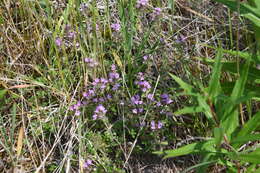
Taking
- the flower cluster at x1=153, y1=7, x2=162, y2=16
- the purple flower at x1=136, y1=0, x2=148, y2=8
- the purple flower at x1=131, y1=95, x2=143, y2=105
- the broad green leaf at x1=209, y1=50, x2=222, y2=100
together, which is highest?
the purple flower at x1=136, y1=0, x2=148, y2=8

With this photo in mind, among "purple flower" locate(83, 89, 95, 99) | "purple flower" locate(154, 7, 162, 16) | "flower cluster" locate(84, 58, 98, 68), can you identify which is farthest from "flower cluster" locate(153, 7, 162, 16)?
"purple flower" locate(83, 89, 95, 99)

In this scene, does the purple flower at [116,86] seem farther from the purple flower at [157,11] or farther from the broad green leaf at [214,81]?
the broad green leaf at [214,81]

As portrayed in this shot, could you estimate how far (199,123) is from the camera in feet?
8.19

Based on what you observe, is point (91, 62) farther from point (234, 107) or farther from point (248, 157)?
point (248, 157)

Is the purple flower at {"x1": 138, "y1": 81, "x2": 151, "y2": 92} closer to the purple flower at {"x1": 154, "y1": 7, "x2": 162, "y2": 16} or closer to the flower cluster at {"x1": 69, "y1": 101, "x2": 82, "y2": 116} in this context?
the flower cluster at {"x1": 69, "y1": 101, "x2": 82, "y2": 116}

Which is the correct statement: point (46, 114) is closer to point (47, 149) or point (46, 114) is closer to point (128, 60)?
point (47, 149)

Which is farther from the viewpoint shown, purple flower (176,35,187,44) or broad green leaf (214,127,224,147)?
purple flower (176,35,187,44)

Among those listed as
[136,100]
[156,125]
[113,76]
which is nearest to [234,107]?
[156,125]

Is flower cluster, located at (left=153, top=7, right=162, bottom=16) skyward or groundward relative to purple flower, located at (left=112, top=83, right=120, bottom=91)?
skyward

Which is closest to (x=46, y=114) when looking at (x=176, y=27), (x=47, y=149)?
(x=47, y=149)

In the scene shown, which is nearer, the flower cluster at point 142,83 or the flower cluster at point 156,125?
the flower cluster at point 156,125

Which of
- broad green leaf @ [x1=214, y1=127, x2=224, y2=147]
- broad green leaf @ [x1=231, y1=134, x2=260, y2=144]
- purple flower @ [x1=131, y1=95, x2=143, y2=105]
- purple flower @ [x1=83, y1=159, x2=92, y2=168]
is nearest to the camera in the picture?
broad green leaf @ [x1=214, y1=127, x2=224, y2=147]

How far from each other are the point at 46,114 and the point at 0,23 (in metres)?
0.65

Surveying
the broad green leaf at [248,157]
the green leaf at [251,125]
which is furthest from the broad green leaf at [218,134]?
the green leaf at [251,125]
